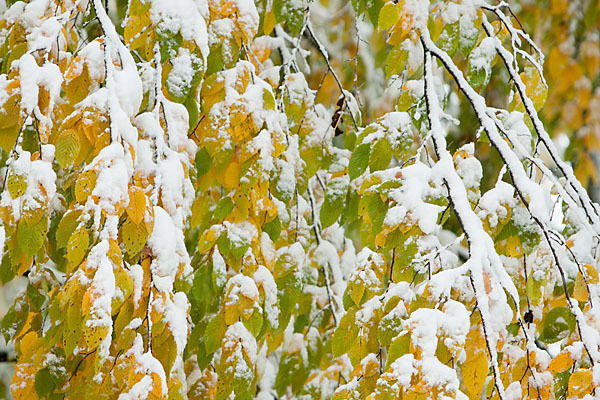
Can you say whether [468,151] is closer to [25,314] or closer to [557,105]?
[25,314]

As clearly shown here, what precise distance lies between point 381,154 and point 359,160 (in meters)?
0.03

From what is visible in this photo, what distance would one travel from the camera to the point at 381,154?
89 cm

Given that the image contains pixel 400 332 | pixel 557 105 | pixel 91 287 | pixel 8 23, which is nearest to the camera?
pixel 91 287

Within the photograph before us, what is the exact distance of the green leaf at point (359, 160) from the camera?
0.90 m

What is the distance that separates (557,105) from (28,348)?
2.44 m

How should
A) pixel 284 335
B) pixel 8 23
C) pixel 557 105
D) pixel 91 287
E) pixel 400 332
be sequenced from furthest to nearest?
1. pixel 557 105
2. pixel 284 335
3. pixel 8 23
4. pixel 400 332
5. pixel 91 287

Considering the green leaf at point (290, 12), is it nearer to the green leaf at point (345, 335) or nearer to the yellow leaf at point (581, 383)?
the green leaf at point (345, 335)

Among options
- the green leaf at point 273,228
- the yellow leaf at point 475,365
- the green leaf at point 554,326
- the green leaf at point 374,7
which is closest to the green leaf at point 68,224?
the green leaf at point 273,228

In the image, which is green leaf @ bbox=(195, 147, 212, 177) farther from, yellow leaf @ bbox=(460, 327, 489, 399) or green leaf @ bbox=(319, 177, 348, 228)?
yellow leaf @ bbox=(460, 327, 489, 399)

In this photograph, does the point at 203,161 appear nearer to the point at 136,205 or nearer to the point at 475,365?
the point at 136,205

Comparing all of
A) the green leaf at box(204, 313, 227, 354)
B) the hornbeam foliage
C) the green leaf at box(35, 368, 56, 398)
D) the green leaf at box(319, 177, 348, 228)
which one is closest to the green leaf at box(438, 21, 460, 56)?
the hornbeam foliage

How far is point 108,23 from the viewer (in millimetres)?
757

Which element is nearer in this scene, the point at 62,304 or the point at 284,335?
the point at 62,304

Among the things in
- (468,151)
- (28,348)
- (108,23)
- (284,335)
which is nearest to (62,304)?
(28,348)
